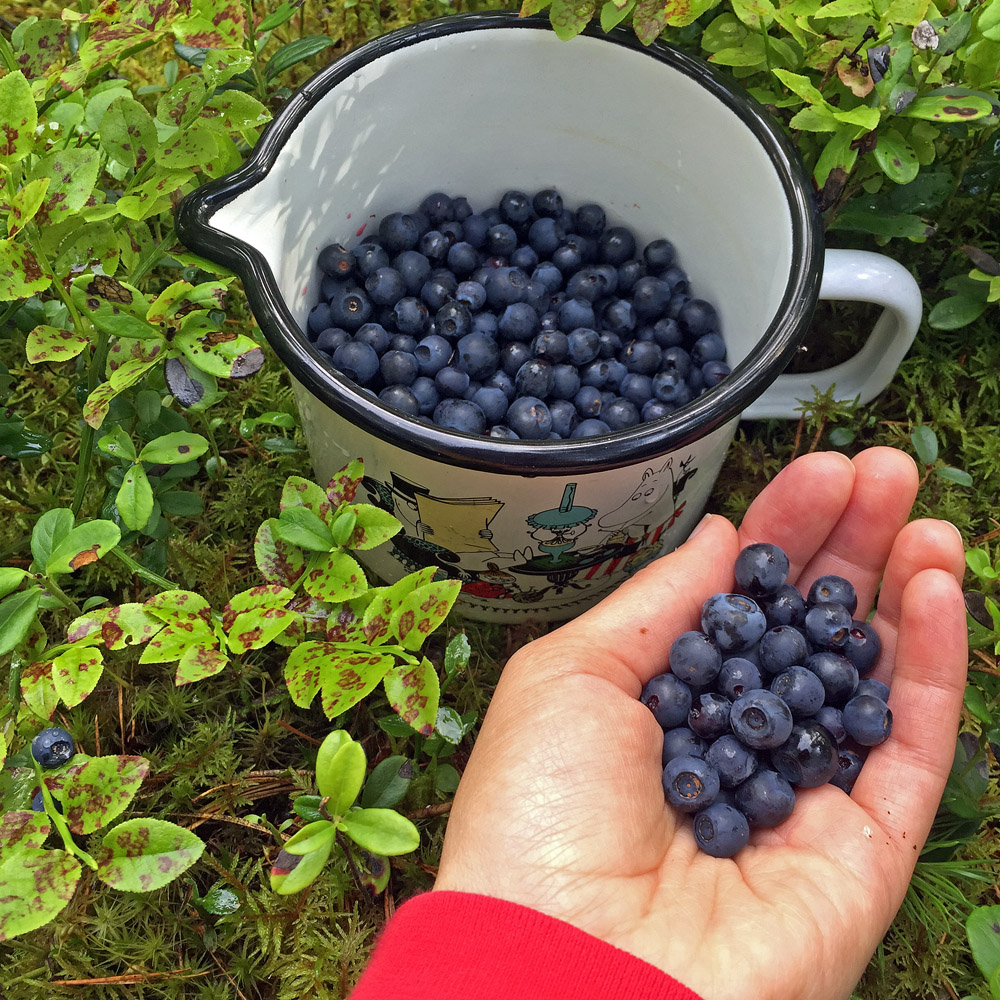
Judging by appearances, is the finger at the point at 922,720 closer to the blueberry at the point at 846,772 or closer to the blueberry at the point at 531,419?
the blueberry at the point at 846,772

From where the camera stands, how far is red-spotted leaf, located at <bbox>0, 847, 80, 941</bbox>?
0.97 m

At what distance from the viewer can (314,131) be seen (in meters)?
1.47

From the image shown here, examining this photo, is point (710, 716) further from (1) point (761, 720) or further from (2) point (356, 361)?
(2) point (356, 361)

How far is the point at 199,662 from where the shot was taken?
42.2 inches

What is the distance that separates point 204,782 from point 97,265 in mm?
825

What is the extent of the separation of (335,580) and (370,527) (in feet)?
0.27

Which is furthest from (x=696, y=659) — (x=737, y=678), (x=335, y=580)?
(x=335, y=580)

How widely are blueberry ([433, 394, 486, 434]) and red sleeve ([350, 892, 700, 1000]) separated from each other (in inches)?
27.6

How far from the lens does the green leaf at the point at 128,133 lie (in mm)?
1225

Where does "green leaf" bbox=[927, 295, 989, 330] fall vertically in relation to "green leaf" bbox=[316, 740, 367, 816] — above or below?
below

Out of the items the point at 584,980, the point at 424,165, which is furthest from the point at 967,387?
the point at 584,980

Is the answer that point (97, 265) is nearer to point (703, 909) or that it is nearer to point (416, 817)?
point (416, 817)

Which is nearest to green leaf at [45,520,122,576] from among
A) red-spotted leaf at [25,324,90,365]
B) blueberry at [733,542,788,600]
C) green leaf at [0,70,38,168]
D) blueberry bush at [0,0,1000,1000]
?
blueberry bush at [0,0,1000,1000]

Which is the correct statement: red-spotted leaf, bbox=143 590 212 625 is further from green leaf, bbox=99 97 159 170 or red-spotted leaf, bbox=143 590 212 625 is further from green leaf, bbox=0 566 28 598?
green leaf, bbox=99 97 159 170
